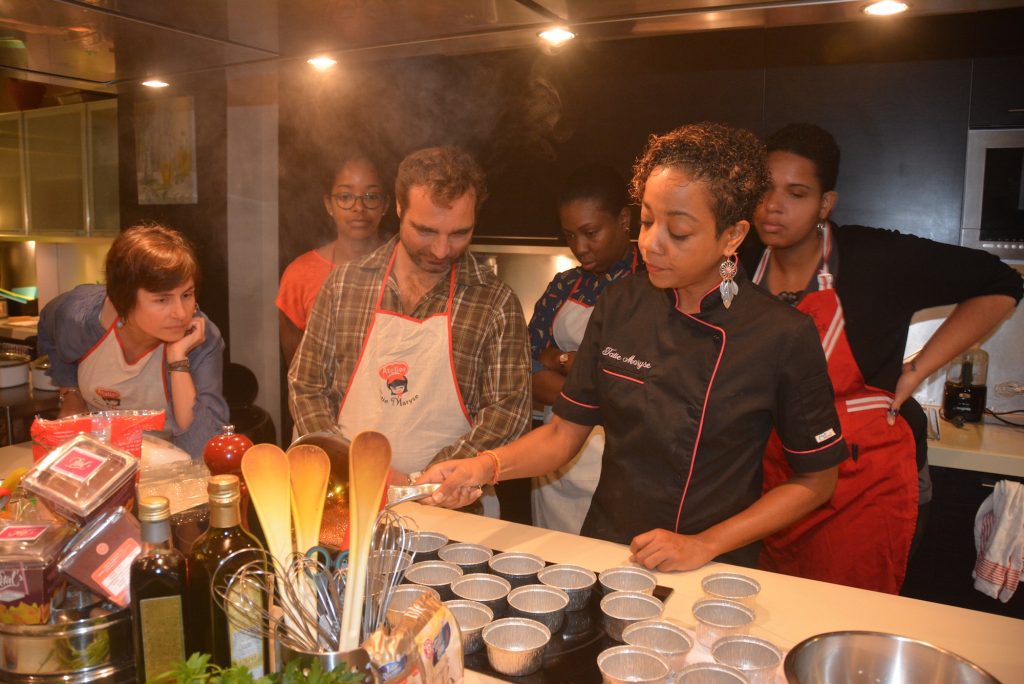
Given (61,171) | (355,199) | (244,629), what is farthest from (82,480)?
(61,171)

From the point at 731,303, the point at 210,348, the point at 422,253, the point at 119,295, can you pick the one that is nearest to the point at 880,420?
the point at 731,303

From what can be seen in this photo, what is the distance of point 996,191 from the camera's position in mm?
2316

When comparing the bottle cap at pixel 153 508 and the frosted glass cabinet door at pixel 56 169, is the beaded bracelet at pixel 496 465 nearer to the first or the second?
the bottle cap at pixel 153 508

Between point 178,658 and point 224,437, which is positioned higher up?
point 224,437

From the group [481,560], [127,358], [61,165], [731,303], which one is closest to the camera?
[481,560]

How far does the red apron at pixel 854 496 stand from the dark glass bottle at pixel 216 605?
1.39m

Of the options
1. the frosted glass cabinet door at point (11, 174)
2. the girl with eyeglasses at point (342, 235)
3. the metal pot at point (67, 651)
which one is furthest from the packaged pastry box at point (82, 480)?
the frosted glass cabinet door at point (11, 174)

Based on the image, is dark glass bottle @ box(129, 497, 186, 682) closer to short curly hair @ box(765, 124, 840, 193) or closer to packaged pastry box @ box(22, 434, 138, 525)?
packaged pastry box @ box(22, 434, 138, 525)

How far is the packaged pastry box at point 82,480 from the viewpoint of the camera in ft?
2.87

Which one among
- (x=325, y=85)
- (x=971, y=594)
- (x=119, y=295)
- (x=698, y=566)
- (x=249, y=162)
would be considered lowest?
(x=971, y=594)

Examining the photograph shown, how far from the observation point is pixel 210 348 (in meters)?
2.18

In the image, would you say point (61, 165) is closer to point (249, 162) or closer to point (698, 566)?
point (249, 162)

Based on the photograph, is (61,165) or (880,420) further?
(61,165)

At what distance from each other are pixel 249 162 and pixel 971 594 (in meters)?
3.31
